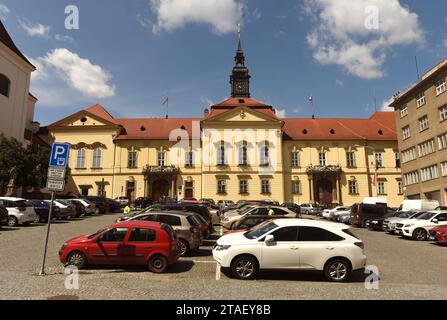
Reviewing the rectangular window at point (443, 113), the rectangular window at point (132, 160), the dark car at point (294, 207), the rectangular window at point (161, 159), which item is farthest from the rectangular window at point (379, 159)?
the rectangular window at point (132, 160)

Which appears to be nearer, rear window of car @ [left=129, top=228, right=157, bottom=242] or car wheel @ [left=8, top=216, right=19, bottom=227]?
rear window of car @ [left=129, top=228, right=157, bottom=242]

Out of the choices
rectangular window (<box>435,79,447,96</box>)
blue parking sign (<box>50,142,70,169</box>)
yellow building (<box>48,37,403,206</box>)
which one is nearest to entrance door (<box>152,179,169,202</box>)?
yellow building (<box>48,37,403,206</box>)

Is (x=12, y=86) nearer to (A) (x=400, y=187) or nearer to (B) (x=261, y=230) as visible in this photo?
(B) (x=261, y=230)

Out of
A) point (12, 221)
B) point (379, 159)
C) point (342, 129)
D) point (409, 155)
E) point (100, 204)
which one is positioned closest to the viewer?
point (12, 221)

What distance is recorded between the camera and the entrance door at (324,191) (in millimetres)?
50125

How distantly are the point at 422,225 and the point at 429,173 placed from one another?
78.2ft

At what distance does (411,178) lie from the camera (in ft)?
145

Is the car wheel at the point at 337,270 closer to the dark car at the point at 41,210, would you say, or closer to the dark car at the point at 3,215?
the dark car at the point at 3,215

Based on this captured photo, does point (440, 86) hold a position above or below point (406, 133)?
above

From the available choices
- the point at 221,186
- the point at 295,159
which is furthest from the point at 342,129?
the point at 221,186

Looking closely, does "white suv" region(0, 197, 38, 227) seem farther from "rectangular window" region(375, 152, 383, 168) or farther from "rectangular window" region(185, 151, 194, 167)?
"rectangular window" region(375, 152, 383, 168)

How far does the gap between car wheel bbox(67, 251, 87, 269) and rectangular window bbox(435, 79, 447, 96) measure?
131ft

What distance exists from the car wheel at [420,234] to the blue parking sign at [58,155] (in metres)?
18.9

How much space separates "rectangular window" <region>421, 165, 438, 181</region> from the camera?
3847cm
